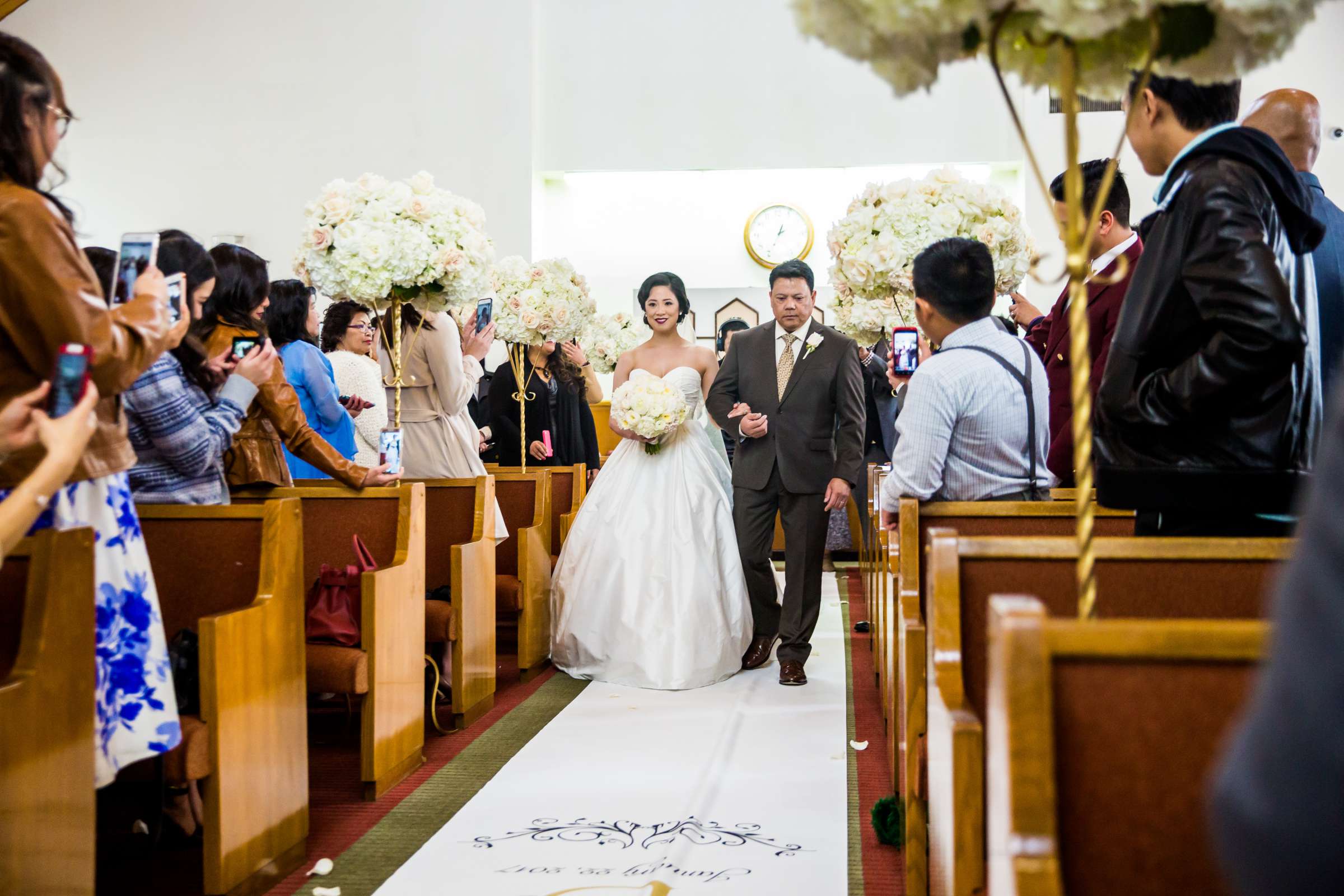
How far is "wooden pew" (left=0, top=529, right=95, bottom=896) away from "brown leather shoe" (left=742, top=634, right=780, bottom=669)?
3.58 metres

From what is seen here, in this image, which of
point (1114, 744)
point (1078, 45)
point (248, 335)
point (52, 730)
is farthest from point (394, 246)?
point (1114, 744)

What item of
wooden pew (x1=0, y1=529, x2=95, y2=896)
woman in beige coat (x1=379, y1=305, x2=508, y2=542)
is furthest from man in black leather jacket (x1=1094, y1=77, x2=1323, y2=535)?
woman in beige coat (x1=379, y1=305, x2=508, y2=542)

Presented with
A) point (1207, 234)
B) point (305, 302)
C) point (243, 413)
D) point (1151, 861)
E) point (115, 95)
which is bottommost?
point (1151, 861)

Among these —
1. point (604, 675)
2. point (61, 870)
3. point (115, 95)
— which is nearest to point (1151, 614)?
point (61, 870)

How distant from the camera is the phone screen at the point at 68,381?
1700 mm

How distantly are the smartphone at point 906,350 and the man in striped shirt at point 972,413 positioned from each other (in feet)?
3.79

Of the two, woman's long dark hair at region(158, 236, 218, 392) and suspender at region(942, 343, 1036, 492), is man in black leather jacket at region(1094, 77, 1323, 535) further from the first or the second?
woman's long dark hair at region(158, 236, 218, 392)

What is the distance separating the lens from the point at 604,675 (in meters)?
5.10

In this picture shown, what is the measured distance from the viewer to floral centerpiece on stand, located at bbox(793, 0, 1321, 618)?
1241 millimetres

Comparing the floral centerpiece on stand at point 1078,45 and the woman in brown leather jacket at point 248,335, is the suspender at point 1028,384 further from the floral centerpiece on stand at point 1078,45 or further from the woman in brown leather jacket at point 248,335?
the woman in brown leather jacket at point 248,335

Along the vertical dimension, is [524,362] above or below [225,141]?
below

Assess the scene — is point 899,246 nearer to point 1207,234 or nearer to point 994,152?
point 1207,234

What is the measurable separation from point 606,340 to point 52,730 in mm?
7766

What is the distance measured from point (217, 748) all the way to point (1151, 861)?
2131 mm
